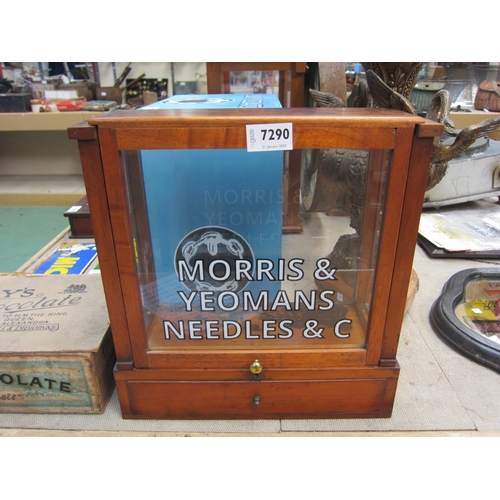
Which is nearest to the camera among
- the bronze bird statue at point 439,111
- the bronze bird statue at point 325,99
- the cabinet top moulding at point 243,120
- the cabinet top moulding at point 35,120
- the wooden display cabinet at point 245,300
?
the cabinet top moulding at point 243,120

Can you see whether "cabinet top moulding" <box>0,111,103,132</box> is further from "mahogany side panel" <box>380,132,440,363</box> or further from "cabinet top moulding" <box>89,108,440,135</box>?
Answer: "mahogany side panel" <box>380,132,440,363</box>

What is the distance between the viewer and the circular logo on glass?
0.82 m

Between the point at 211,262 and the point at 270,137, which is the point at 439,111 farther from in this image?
the point at 211,262

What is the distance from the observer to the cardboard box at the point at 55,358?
33.1 inches

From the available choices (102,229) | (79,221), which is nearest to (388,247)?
(102,229)

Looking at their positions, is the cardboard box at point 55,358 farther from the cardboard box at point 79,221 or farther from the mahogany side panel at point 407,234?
the cardboard box at point 79,221

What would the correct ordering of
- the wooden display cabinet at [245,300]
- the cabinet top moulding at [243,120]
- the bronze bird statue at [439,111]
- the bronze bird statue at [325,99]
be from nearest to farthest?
the cabinet top moulding at [243,120], the wooden display cabinet at [245,300], the bronze bird statue at [439,111], the bronze bird statue at [325,99]

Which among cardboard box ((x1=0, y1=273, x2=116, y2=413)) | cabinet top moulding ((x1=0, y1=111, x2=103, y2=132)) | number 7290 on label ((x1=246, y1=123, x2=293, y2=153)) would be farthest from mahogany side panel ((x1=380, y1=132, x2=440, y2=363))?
cabinet top moulding ((x1=0, y1=111, x2=103, y2=132))

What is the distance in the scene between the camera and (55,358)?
2.74 ft

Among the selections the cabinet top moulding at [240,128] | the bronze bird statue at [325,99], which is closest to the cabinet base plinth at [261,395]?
the cabinet top moulding at [240,128]

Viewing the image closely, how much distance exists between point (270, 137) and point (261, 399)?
1.85 feet

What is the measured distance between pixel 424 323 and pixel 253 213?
28.3 inches

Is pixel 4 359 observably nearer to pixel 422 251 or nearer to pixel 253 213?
pixel 253 213
